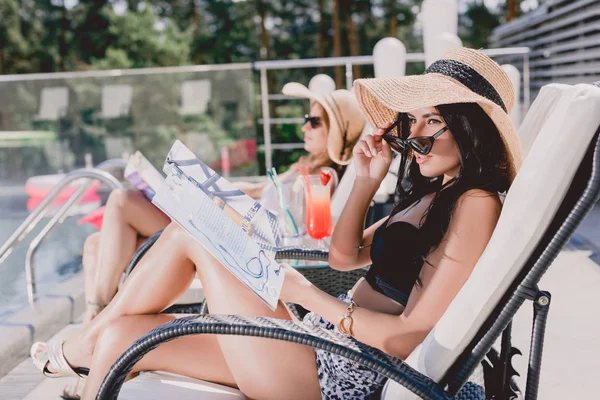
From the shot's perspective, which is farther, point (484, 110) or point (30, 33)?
point (30, 33)

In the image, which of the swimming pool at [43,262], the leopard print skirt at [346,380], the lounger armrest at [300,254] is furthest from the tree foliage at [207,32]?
the leopard print skirt at [346,380]

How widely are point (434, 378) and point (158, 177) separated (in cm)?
175

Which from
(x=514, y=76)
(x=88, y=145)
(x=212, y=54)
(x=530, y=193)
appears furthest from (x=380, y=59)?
(x=212, y=54)

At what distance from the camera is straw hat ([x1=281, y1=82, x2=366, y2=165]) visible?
3.54 metres

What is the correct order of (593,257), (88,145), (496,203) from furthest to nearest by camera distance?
(88,145), (593,257), (496,203)

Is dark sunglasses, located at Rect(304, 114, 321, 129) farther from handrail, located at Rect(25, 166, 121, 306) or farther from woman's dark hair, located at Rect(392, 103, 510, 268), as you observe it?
woman's dark hair, located at Rect(392, 103, 510, 268)

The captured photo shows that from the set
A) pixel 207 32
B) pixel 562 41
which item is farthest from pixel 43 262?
pixel 207 32

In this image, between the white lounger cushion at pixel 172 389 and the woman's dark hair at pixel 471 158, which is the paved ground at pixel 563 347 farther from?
the woman's dark hair at pixel 471 158

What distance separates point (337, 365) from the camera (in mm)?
1708

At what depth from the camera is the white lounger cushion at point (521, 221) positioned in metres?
1.32

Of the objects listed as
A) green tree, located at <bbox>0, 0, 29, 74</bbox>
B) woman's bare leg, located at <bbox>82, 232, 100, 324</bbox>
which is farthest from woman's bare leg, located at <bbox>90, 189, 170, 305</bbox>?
green tree, located at <bbox>0, 0, 29, 74</bbox>

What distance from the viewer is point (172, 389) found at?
1743mm

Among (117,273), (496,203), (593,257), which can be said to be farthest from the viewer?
(593,257)

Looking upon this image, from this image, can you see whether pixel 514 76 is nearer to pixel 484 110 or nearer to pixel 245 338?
pixel 484 110
